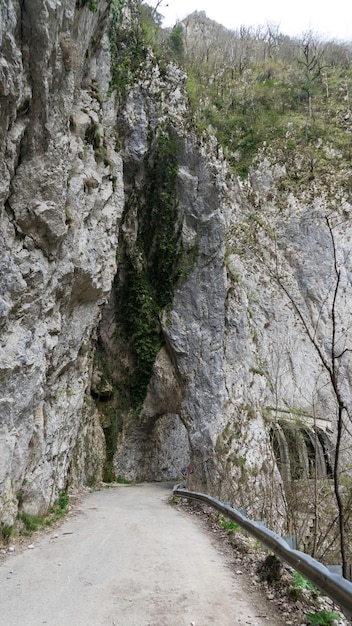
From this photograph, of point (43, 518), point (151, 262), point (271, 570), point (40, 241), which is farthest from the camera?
point (151, 262)

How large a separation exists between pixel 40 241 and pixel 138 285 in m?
9.97

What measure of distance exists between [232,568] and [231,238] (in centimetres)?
2029

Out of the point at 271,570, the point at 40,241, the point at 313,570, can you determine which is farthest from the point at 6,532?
the point at 40,241

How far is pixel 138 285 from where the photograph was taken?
17312mm

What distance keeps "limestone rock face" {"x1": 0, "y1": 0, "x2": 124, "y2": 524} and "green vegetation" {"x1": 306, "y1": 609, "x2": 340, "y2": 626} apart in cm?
435

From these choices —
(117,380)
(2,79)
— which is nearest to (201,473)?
(117,380)

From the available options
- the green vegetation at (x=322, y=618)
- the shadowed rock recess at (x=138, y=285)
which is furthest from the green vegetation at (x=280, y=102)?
the green vegetation at (x=322, y=618)

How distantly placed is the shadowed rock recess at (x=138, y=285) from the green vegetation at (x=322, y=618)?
288 cm

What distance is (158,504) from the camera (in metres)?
10.2

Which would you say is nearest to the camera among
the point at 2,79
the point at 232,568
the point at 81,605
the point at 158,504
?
the point at 81,605

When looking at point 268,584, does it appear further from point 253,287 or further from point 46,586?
point 253,287

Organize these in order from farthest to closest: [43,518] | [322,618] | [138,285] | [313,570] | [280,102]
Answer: [280,102] < [138,285] < [43,518] < [313,570] < [322,618]

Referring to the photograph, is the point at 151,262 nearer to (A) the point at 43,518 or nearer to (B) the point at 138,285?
(B) the point at 138,285

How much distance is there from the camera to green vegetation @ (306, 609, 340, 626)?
2.72 m
